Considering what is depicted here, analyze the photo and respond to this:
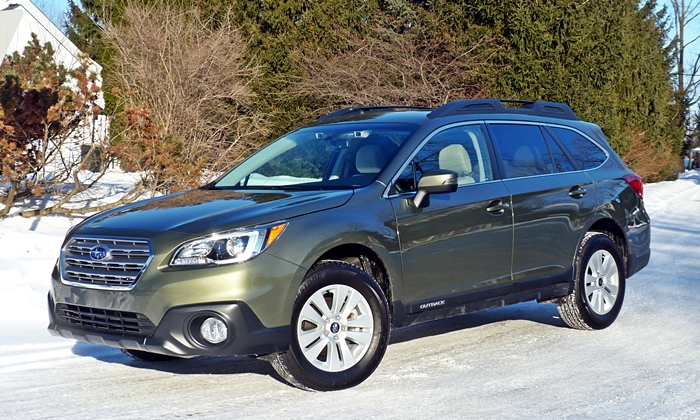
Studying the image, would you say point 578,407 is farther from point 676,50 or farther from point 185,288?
point 676,50

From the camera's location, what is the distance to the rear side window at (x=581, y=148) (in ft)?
24.6

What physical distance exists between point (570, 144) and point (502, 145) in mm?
1025

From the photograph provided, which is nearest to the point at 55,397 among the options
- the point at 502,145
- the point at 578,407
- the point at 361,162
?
the point at 361,162

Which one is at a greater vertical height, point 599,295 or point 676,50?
point 676,50

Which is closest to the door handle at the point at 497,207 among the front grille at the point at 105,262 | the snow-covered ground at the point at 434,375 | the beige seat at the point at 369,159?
the beige seat at the point at 369,159

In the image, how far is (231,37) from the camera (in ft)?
80.7

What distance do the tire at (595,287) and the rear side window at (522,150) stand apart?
2.54ft

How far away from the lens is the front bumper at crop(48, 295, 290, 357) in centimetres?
495

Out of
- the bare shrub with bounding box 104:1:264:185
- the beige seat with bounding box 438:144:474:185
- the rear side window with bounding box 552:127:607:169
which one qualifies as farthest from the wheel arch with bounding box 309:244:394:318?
the bare shrub with bounding box 104:1:264:185

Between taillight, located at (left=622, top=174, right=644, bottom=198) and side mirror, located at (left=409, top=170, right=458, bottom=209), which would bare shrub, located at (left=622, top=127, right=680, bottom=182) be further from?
side mirror, located at (left=409, top=170, right=458, bottom=209)

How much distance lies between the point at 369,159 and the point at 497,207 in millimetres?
1006

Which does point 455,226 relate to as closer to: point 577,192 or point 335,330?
point 335,330

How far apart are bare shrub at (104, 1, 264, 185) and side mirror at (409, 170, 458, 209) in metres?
13.7

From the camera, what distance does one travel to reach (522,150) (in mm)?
6965
